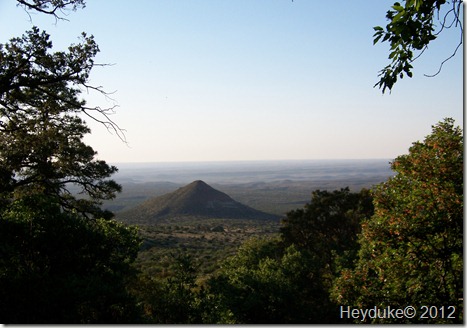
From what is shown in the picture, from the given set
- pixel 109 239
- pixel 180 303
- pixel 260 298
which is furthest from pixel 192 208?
pixel 109 239

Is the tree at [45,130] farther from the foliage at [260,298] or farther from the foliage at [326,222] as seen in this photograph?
the foliage at [326,222]

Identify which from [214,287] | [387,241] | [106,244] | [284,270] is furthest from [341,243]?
[106,244]

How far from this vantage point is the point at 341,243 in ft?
105

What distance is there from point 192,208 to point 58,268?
132682mm

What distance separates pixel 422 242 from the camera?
35.2 ft

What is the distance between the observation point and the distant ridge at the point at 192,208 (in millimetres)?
128750

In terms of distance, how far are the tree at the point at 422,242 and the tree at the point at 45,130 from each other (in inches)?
447

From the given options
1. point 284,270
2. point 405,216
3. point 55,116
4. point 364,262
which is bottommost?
point 284,270

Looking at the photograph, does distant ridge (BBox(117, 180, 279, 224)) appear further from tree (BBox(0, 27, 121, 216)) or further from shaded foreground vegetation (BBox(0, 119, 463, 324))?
shaded foreground vegetation (BBox(0, 119, 463, 324))

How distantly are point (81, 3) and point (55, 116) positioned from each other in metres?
6.00

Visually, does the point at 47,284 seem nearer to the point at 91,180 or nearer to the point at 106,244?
the point at 106,244

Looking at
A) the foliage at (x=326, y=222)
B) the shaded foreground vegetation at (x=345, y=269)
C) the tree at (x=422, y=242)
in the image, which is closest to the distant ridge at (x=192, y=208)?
the foliage at (x=326, y=222)

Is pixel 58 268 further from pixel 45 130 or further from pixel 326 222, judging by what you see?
pixel 326 222

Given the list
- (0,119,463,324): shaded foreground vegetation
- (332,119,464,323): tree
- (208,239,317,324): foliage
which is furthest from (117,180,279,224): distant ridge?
(332,119,464,323): tree
